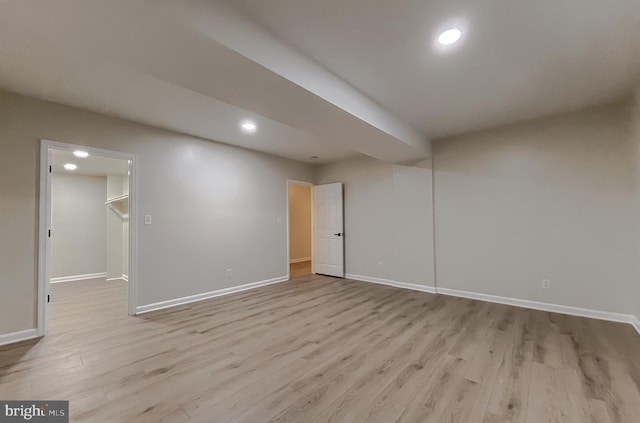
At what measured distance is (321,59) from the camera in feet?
7.74

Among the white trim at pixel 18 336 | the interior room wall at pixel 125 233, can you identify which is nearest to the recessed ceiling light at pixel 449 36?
the white trim at pixel 18 336

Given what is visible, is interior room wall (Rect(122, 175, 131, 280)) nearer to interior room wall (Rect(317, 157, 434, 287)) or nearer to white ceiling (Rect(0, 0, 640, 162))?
white ceiling (Rect(0, 0, 640, 162))

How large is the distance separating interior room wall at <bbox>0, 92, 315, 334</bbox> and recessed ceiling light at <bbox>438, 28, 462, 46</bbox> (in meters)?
3.72

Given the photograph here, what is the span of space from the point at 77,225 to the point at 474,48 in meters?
8.14

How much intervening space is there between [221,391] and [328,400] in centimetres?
79

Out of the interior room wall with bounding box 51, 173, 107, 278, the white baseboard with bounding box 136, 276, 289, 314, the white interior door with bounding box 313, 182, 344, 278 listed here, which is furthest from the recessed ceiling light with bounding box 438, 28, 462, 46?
the interior room wall with bounding box 51, 173, 107, 278

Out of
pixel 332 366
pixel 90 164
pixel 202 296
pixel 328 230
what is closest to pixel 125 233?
pixel 90 164

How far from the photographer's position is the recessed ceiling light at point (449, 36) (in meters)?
2.02

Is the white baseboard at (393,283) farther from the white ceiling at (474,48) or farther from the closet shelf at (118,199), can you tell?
the closet shelf at (118,199)

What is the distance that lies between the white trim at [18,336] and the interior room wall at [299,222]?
18.8 ft

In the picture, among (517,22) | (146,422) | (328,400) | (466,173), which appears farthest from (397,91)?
(146,422)

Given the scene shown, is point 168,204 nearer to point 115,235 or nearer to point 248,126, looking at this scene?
point 248,126

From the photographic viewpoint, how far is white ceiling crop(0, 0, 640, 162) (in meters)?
1.69

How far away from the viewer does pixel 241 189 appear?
5.00 m
